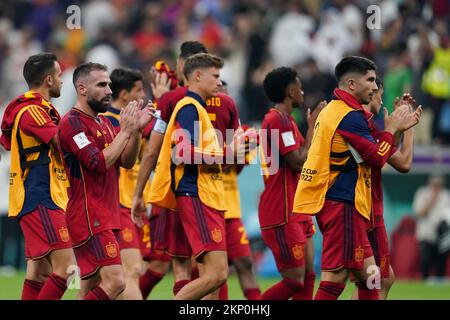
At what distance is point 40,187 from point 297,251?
9.69 feet

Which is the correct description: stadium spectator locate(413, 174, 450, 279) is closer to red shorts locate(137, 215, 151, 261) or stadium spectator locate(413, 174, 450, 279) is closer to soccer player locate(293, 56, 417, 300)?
red shorts locate(137, 215, 151, 261)

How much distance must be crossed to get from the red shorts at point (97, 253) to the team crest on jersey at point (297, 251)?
2.31 metres

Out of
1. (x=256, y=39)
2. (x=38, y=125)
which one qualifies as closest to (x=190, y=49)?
(x=38, y=125)

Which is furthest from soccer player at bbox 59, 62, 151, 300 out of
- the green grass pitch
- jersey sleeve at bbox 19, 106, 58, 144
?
the green grass pitch

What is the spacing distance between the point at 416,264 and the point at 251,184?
10.1 ft

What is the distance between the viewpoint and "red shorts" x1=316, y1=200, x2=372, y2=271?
10.3 metres

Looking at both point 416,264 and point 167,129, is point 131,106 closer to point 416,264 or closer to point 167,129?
point 167,129

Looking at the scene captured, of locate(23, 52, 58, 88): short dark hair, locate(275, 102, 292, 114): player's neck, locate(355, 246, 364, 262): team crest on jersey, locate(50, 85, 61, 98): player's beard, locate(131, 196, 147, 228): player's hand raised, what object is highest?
locate(23, 52, 58, 88): short dark hair

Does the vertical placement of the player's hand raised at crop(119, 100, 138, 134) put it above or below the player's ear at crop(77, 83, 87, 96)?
below

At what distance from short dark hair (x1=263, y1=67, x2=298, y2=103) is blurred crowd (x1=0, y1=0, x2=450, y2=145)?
560cm

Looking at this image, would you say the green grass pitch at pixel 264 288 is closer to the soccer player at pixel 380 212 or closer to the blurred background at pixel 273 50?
the blurred background at pixel 273 50

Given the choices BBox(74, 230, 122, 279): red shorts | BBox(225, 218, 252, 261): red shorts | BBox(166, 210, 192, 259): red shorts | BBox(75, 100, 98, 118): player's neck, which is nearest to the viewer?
BBox(74, 230, 122, 279): red shorts

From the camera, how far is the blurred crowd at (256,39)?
19750 mm
